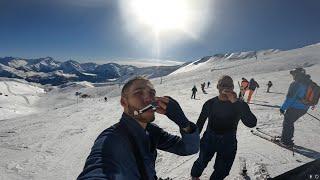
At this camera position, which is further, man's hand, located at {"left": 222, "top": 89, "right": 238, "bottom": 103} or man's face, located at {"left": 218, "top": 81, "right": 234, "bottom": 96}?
man's face, located at {"left": 218, "top": 81, "right": 234, "bottom": 96}

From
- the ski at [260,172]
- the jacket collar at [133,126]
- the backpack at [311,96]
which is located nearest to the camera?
the jacket collar at [133,126]

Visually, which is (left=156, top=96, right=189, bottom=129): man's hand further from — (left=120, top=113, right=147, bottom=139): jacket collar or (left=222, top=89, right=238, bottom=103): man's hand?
(left=222, top=89, right=238, bottom=103): man's hand

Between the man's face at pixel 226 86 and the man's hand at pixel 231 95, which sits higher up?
the man's face at pixel 226 86

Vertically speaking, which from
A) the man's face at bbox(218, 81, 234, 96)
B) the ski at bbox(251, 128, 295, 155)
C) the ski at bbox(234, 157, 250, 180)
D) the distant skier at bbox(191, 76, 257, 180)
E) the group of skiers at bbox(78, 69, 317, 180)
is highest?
the man's face at bbox(218, 81, 234, 96)

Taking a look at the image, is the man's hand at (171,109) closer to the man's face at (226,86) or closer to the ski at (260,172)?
the man's face at (226,86)

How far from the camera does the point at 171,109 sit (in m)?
3.07

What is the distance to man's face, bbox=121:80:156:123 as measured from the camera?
2.70m

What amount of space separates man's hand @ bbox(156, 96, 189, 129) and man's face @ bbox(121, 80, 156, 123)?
16cm

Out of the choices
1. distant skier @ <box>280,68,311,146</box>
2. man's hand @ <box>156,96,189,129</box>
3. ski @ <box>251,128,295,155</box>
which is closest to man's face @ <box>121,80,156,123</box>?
man's hand @ <box>156,96,189,129</box>

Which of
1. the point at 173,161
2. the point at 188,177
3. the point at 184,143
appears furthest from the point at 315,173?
the point at 173,161

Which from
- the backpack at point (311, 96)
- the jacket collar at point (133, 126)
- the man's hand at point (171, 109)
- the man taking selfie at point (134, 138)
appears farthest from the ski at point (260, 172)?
the jacket collar at point (133, 126)

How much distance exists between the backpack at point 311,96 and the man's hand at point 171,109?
23.4 ft

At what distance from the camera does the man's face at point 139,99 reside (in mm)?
2697

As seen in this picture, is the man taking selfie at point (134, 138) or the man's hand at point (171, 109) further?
the man's hand at point (171, 109)
